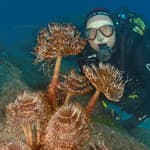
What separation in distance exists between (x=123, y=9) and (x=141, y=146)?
355 cm

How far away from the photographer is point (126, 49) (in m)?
7.98

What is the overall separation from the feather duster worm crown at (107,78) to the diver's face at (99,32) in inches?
157

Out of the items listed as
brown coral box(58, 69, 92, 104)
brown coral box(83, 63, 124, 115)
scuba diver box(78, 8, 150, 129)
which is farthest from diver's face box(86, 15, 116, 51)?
brown coral box(83, 63, 124, 115)

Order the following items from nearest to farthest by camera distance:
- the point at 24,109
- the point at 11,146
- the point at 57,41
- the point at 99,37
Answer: the point at 11,146 → the point at 24,109 → the point at 57,41 → the point at 99,37

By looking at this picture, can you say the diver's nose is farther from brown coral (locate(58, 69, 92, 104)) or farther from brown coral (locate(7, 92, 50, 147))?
brown coral (locate(7, 92, 50, 147))

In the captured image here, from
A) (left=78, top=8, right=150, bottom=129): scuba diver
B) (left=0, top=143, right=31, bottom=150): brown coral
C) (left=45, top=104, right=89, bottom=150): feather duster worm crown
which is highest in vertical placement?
(left=78, top=8, right=150, bottom=129): scuba diver

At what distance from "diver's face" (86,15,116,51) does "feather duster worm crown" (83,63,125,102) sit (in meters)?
3.98

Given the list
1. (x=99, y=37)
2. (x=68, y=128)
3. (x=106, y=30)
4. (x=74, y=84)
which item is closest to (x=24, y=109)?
(x=68, y=128)

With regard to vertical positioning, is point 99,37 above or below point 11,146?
above

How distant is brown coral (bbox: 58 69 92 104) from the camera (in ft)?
13.3

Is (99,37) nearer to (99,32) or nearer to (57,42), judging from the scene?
(99,32)

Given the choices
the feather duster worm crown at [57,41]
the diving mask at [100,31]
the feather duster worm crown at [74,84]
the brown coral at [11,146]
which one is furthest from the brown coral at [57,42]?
the diving mask at [100,31]

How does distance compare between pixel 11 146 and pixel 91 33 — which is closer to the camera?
pixel 11 146

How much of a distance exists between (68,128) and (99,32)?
4.92 m
